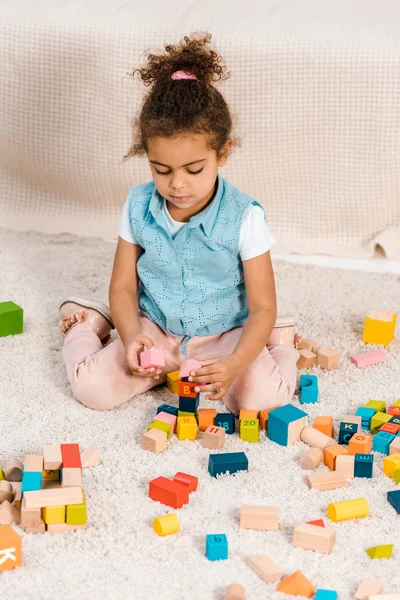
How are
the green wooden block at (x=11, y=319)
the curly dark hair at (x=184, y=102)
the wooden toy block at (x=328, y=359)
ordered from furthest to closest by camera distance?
1. the green wooden block at (x=11, y=319)
2. the wooden toy block at (x=328, y=359)
3. the curly dark hair at (x=184, y=102)

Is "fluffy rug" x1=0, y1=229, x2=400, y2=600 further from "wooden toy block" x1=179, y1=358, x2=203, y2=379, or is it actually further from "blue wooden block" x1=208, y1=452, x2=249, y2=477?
"wooden toy block" x1=179, y1=358, x2=203, y2=379

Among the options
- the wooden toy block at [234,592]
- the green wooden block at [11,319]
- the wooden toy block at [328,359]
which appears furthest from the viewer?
the green wooden block at [11,319]

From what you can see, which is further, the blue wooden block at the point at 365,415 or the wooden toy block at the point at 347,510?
the blue wooden block at the point at 365,415

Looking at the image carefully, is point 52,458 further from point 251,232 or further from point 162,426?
point 251,232

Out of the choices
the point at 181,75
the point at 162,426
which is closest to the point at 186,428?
the point at 162,426

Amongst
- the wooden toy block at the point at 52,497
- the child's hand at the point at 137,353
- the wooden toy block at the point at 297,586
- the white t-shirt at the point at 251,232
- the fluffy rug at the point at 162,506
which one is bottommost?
the fluffy rug at the point at 162,506

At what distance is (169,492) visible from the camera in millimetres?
1224

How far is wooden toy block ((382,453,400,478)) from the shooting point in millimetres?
1306

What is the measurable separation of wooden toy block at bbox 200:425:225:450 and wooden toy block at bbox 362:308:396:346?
1.69ft

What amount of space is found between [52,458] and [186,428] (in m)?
0.25

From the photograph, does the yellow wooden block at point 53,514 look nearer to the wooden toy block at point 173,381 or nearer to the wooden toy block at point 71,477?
the wooden toy block at point 71,477

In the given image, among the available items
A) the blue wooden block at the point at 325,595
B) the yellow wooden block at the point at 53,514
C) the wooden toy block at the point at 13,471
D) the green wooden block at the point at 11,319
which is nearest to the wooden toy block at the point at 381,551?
the blue wooden block at the point at 325,595

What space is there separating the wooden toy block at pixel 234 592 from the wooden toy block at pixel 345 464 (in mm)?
329

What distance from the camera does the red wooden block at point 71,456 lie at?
124 centimetres
